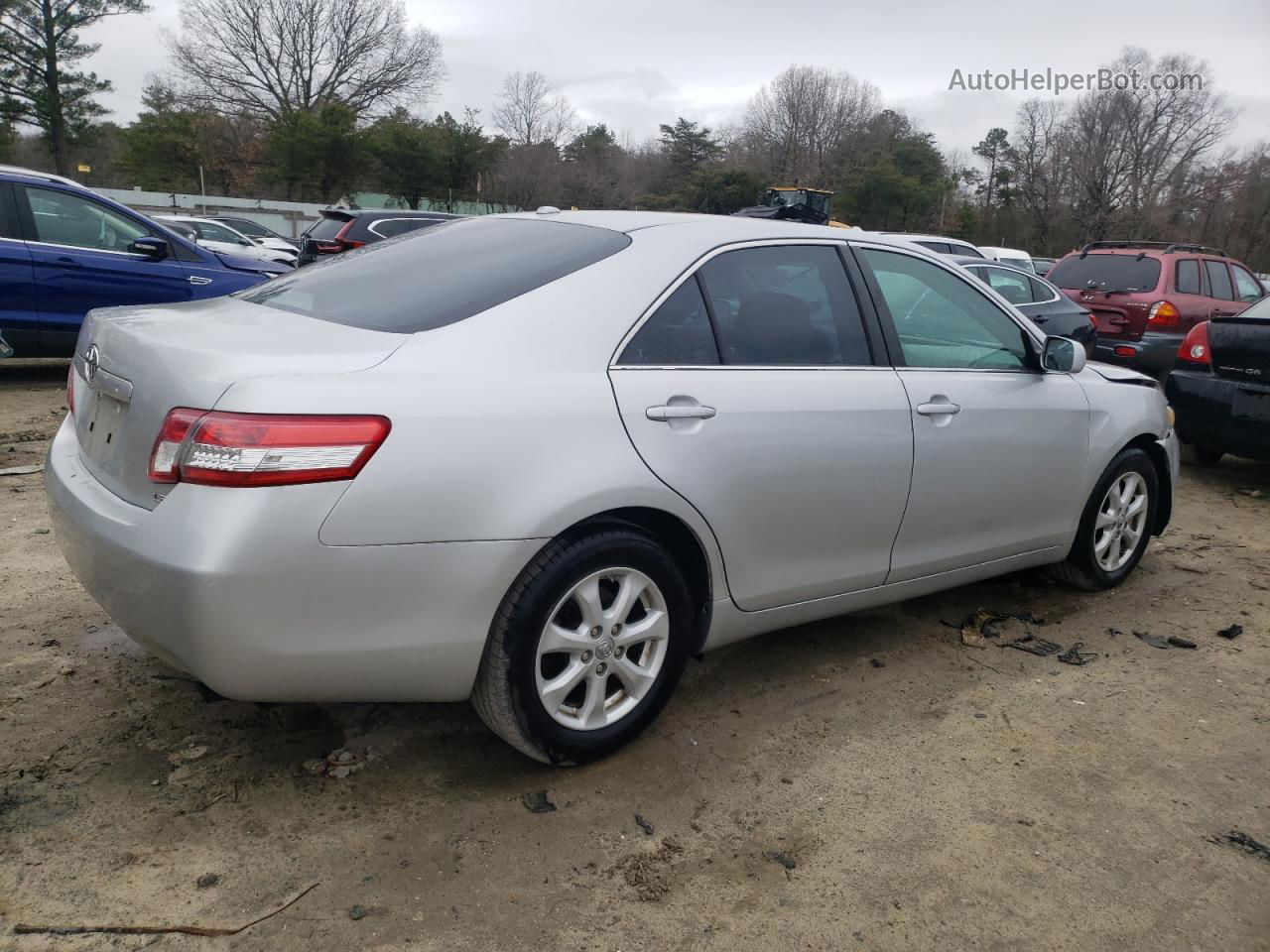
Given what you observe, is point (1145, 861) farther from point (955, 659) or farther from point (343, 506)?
point (343, 506)

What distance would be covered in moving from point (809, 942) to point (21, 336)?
782cm

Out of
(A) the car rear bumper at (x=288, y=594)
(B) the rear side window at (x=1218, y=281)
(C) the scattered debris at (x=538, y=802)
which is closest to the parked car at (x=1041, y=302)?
(B) the rear side window at (x=1218, y=281)

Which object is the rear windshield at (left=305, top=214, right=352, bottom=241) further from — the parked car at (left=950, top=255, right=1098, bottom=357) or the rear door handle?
the rear door handle

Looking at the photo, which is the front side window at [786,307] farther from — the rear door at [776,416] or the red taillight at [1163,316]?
the red taillight at [1163,316]

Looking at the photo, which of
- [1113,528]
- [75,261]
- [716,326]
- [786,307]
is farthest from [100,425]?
[75,261]

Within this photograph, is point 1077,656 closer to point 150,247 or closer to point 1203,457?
point 1203,457

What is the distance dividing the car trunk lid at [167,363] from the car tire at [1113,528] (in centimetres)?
321

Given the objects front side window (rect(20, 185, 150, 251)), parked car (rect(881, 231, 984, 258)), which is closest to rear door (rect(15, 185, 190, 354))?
front side window (rect(20, 185, 150, 251))

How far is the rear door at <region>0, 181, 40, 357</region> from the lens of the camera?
24.5 ft

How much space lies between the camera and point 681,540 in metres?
2.88

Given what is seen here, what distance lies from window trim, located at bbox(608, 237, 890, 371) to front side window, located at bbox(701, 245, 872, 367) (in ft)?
0.04

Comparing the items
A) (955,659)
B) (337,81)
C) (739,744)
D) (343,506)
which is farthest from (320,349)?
(337,81)

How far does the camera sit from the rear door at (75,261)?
7.62 m

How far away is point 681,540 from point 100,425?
5.36 ft
